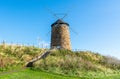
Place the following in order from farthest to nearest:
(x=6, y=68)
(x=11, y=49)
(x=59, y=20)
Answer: (x=59, y=20), (x=11, y=49), (x=6, y=68)

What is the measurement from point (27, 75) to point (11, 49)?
15.4 meters

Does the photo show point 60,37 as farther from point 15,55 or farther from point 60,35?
point 15,55

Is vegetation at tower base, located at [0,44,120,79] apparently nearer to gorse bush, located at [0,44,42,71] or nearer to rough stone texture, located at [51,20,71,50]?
gorse bush, located at [0,44,42,71]

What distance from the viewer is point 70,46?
6831 centimetres

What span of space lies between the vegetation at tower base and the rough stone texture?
623 cm

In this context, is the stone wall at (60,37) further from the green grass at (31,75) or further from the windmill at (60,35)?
the green grass at (31,75)

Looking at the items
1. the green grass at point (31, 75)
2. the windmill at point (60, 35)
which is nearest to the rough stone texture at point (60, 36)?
the windmill at point (60, 35)

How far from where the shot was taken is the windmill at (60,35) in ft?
216

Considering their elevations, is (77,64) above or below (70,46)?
below

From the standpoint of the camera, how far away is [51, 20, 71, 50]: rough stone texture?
65.9 m

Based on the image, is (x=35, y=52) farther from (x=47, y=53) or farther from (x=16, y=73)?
(x=16, y=73)

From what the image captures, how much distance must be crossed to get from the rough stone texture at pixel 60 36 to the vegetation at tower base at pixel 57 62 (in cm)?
623

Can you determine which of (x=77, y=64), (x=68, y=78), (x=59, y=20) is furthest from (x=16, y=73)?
(x=59, y=20)

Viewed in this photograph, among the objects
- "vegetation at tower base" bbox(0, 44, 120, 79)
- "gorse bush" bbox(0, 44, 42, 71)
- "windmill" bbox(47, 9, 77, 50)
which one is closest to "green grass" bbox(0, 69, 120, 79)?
"vegetation at tower base" bbox(0, 44, 120, 79)
